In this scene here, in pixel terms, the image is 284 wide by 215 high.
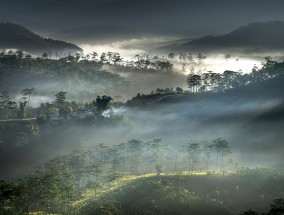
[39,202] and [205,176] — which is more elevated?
[205,176]

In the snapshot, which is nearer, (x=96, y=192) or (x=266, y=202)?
(x=266, y=202)

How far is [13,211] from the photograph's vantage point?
150375 millimetres

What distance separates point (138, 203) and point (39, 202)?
4318 centimetres

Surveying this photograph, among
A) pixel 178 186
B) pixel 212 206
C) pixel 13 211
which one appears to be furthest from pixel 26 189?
pixel 212 206

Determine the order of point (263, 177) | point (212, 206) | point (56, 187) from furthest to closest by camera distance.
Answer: point (263, 177) < point (56, 187) < point (212, 206)

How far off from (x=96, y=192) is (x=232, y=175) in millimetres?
59460

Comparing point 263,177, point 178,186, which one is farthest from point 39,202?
point 263,177

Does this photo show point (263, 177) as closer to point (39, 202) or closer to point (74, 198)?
point (74, 198)

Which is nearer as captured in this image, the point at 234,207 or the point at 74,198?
the point at 234,207

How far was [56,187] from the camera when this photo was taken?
525ft

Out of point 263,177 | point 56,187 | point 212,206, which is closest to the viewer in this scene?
point 212,206

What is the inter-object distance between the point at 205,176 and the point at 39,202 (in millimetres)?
70151

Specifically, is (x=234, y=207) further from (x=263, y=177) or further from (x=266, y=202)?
(x=263, y=177)

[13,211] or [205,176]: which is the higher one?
[205,176]
